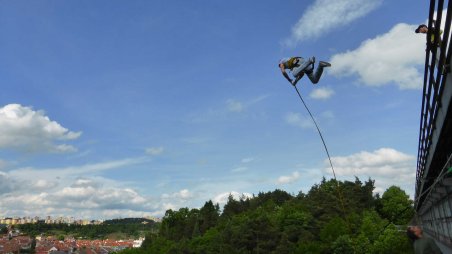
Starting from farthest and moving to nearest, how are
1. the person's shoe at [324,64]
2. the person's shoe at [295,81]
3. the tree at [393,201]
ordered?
the tree at [393,201], the person's shoe at [295,81], the person's shoe at [324,64]

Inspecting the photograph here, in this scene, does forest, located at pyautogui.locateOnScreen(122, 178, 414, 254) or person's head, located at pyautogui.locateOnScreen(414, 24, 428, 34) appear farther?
forest, located at pyautogui.locateOnScreen(122, 178, 414, 254)

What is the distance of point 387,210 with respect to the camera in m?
83.9

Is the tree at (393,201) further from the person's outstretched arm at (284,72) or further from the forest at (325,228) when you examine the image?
the person's outstretched arm at (284,72)

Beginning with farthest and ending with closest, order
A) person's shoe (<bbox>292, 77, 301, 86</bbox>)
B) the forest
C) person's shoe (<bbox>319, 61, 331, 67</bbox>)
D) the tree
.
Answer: the tree, the forest, person's shoe (<bbox>292, 77, 301, 86</bbox>), person's shoe (<bbox>319, 61, 331, 67</bbox>)

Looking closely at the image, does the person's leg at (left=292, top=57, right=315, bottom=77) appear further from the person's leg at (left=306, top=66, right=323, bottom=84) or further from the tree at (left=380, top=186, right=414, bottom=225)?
the tree at (left=380, top=186, right=414, bottom=225)

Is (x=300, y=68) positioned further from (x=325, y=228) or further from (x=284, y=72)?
A: (x=325, y=228)

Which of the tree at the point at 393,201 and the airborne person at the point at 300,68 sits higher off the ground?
the tree at the point at 393,201

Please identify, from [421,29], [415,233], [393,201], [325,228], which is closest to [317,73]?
[421,29]

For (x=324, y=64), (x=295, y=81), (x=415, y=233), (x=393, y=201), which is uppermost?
Result: (x=393, y=201)

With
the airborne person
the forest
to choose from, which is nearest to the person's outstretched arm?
the airborne person

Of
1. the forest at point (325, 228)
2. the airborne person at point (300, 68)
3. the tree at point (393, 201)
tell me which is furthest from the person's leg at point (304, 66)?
the tree at point (393, 201)

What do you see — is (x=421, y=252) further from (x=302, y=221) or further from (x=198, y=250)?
(x=198, y=250)

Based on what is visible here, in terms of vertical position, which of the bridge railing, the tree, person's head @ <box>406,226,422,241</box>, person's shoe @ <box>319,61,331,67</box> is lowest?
person's head @ <box>406,226,422,241</box>

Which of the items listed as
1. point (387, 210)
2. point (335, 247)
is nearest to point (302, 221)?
point (335, 247)
